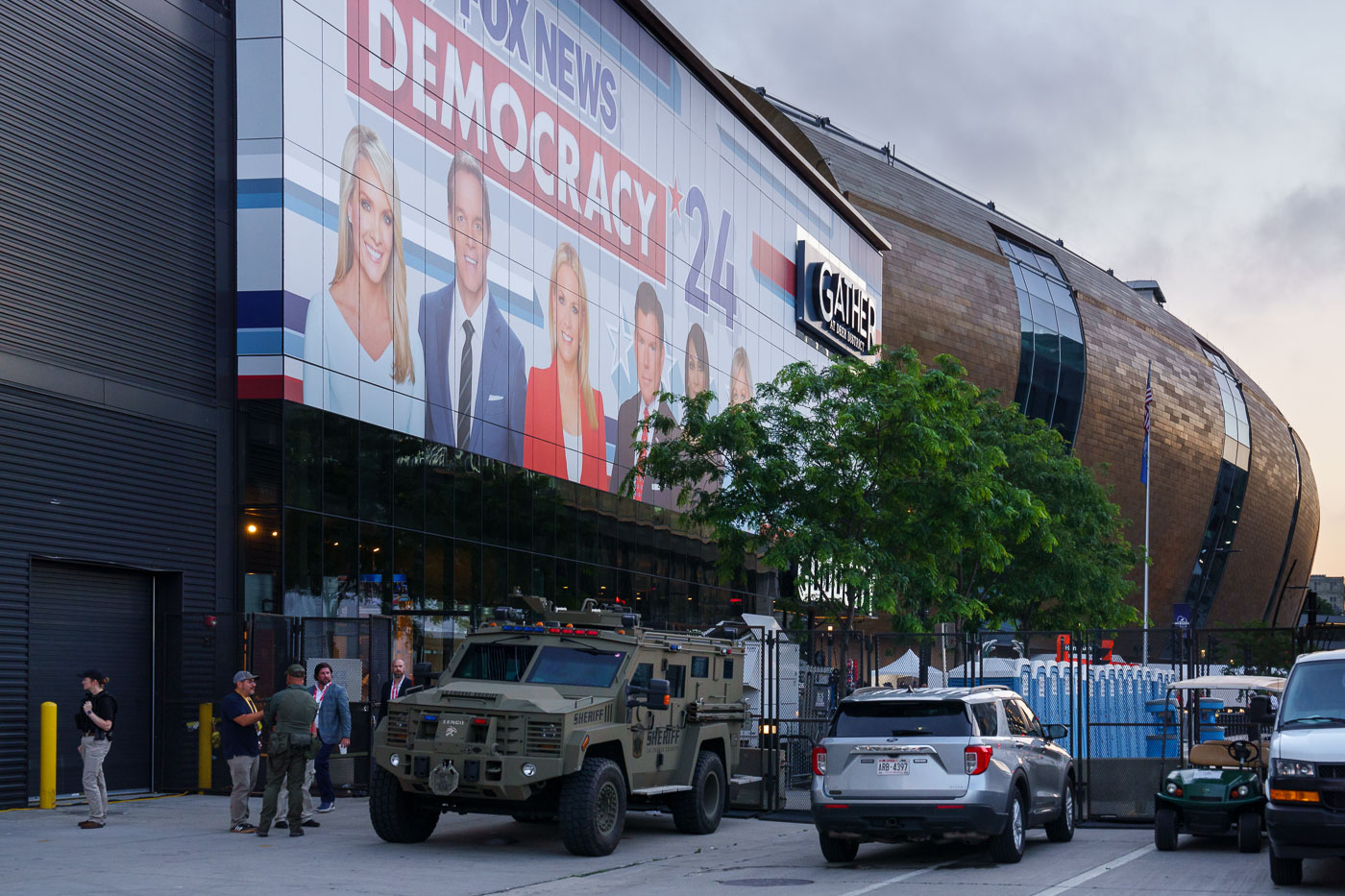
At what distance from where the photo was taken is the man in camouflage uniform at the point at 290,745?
15.8 m

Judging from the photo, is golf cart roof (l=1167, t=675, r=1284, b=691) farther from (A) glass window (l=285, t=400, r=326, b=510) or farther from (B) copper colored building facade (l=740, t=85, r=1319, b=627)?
(B) copper colored building facade (l=740, t=85, r=1319, b=627)

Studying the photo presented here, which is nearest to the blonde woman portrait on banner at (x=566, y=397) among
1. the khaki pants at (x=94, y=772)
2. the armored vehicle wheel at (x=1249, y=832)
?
the khaki pants at (x=94, y=772)

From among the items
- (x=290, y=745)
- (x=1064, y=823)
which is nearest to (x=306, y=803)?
(x=290, y=745)

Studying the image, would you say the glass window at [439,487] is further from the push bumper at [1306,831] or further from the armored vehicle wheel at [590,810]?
the push bumper at [1306,831]

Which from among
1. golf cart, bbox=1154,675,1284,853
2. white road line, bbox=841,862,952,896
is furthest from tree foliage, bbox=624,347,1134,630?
white road line, bbox=841,862,952,896

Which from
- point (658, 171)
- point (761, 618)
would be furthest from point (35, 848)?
point (658, 171)

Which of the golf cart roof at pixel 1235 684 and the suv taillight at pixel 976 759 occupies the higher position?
the golf cart roof at pixel 1235 684

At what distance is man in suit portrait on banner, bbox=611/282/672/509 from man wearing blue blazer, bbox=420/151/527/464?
536 cm

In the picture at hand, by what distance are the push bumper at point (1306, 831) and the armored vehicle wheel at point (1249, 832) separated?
3.64 m

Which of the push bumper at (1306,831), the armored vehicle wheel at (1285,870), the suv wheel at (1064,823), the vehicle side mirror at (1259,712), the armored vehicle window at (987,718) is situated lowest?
the suv wheel at (1064,823)

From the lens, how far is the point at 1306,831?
11.9 meters

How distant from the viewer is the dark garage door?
19.4m

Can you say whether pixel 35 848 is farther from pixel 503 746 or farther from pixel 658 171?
pixel 658 171

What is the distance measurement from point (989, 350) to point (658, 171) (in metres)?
40.9
